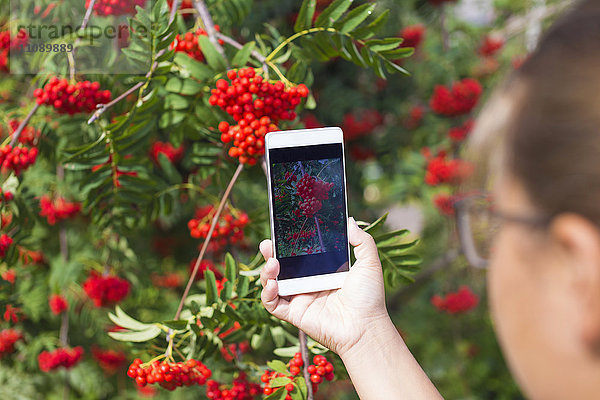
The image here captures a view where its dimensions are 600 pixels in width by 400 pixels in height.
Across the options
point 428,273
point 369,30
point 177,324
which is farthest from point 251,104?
point 428,273

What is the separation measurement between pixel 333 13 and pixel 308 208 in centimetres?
47

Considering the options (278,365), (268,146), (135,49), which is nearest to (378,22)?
(268,146)

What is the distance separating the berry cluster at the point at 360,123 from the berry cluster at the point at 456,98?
Result: 0.29 meters

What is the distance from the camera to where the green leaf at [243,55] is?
47.0 inches

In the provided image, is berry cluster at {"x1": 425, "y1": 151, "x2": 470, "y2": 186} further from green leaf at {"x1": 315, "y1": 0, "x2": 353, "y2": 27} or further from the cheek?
the cheek

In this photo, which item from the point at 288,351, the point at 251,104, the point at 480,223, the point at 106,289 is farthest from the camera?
the point at 106,289

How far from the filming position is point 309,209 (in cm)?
113

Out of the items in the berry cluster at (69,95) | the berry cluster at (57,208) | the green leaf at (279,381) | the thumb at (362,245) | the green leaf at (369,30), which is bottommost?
the green leaf at (279,381)

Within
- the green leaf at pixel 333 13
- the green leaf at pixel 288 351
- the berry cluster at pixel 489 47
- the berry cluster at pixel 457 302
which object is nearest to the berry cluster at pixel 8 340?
the green leaf at pixel 288 351

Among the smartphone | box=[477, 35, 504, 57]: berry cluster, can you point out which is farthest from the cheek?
box=[477, 35, 504, 57]: berry cluster

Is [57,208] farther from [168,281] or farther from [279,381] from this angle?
[279,381]

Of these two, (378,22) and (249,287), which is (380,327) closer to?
(249,287)

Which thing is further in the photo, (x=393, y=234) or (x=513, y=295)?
(x=393, y=234)

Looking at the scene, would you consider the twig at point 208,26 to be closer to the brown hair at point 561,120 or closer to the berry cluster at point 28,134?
the berry cluster at point 28,134
